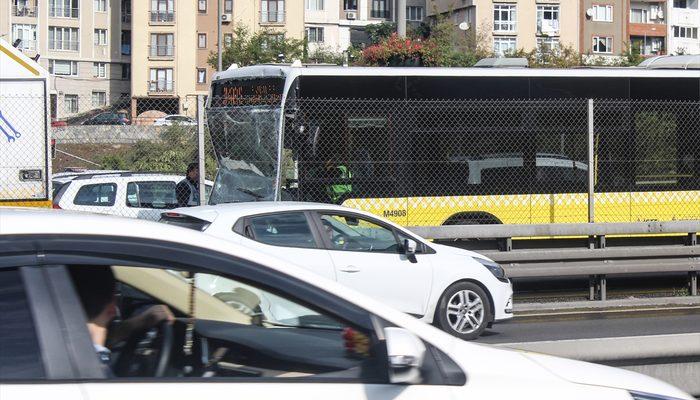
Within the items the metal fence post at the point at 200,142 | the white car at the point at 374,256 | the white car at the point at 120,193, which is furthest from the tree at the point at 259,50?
the white car at the point at 374,256

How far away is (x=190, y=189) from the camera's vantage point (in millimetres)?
14281

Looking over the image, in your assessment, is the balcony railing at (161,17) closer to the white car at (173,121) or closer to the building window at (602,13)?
the building window at (602,13)

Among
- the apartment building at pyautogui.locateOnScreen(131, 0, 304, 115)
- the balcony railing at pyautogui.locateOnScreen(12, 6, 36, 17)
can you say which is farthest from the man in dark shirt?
the balcony railing at pyautogui.locateOnScreen(12, 6, 36, 17)

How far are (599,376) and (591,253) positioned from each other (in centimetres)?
900

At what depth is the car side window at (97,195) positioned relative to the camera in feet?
51.4

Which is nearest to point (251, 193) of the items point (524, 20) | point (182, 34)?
point (182, 34)

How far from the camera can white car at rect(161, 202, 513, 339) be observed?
9.80 m

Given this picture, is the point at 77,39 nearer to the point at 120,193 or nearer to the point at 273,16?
the point at 273,16

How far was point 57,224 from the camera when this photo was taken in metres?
3.44

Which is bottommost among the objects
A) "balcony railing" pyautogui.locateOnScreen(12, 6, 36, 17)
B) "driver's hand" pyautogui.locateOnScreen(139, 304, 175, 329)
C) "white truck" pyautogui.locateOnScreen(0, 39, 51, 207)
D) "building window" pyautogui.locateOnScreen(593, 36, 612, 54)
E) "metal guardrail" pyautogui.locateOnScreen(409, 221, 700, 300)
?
"metal guardrail" pyautogui.locateOnScreen(409, 221, 700, 300)

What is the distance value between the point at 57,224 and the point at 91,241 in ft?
0.45

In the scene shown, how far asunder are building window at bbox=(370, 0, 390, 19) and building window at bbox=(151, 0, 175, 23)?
18.9m

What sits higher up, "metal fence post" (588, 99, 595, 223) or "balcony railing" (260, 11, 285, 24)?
"balcony railing" (260, 11, 285, 24)

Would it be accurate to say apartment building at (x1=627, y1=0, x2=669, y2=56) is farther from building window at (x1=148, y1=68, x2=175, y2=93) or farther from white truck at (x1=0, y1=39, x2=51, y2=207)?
white truck at (x1=0, y1=39, x2=51, y2=207)
